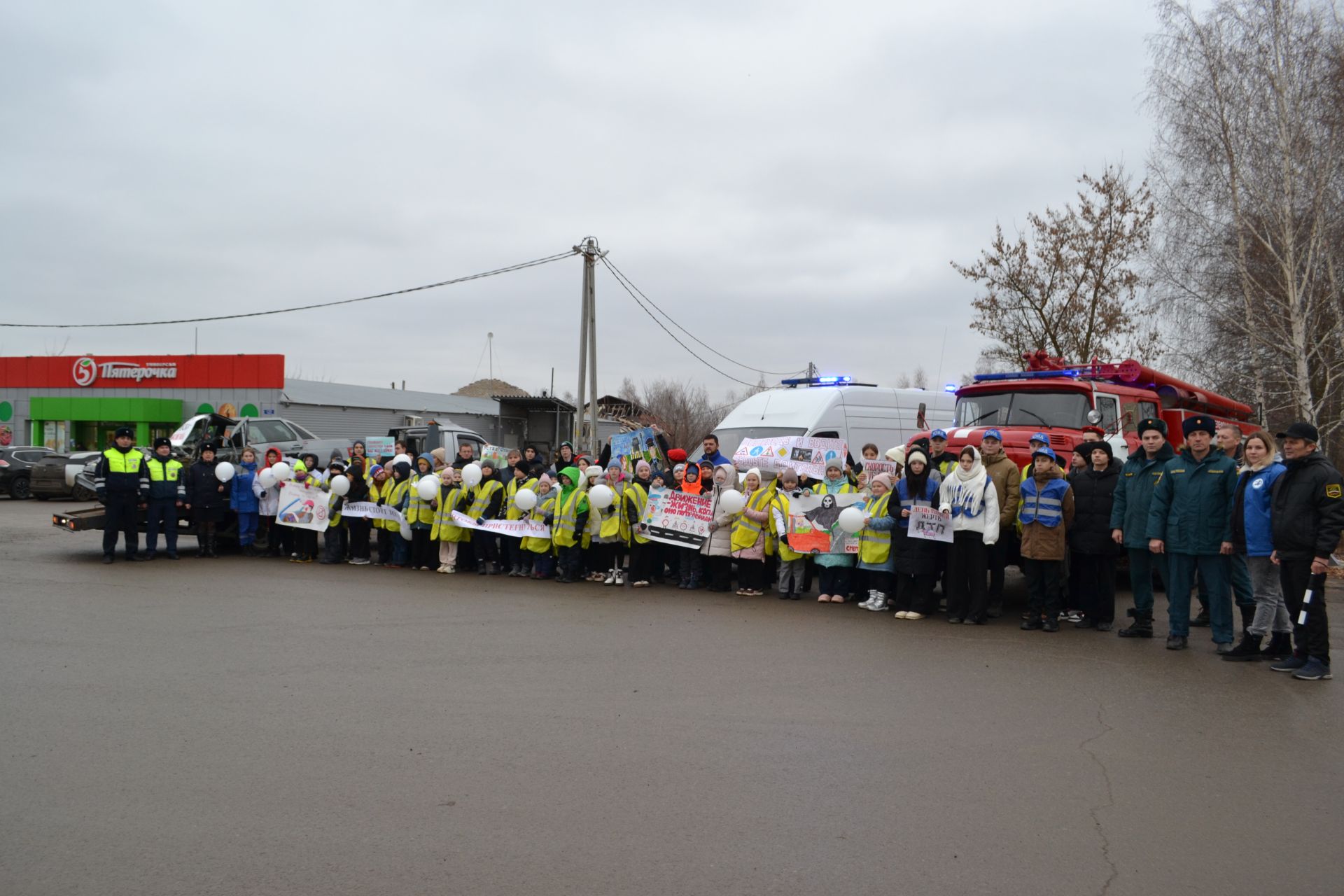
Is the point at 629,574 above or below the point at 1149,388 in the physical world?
below

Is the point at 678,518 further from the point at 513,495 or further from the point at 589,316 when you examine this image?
the point at 589,316

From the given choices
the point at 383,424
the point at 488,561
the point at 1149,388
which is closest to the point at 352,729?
the point at 488,561

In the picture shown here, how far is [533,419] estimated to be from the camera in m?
48.6

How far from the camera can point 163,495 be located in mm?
14156

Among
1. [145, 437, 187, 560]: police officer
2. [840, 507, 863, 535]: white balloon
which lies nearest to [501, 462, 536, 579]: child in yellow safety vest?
[840, 507, 863, 535]: white balloon

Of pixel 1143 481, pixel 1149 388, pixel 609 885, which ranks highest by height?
pixel 1149 388

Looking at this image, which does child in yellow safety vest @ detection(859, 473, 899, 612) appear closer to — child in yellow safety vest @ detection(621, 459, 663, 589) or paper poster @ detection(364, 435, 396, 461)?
child in yellow safety vest @ detection(621, 459, 663, 589)

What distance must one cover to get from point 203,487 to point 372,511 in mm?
2808

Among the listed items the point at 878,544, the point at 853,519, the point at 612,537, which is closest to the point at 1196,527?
the point at 878,544

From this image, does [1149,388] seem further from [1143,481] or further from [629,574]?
[629,574]

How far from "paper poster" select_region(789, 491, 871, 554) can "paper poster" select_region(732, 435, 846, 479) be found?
0.74m

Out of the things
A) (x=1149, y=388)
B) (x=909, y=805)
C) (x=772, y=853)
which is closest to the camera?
(x=772, y=853)

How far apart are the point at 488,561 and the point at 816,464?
15.9 feet

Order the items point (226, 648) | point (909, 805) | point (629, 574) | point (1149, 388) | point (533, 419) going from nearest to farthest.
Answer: point (909, 805)
point (226, 648)
point (629, 574)
point (1149, 388)
point (533, 419)
